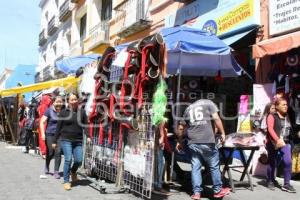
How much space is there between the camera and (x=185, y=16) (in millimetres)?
A: 14078

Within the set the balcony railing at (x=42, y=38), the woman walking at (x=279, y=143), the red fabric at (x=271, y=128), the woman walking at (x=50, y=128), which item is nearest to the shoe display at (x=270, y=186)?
the woman walking at (x=279, y=143)

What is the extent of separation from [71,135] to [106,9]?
16.0 metres

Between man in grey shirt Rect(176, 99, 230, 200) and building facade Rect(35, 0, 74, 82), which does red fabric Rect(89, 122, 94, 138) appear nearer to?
man in grey shirt Rect(176, 99, 230, 200)

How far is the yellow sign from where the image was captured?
1102 centimetres

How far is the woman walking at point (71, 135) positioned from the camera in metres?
8.73

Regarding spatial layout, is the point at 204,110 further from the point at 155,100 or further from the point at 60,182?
the point at 60,182

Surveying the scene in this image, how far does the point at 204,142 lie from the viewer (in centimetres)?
755

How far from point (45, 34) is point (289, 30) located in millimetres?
30485

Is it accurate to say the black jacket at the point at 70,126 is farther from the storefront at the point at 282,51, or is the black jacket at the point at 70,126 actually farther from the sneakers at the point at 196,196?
the storefront at the point at 282,51

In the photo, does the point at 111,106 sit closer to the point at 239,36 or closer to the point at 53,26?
the point at 239,36

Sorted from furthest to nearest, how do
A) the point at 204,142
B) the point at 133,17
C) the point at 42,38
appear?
the point at 42,38
the point at 133,17
the point at 204,142

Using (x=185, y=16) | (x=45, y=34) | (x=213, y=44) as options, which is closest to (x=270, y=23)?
(x=213, y=44)

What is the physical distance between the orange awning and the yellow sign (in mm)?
1394

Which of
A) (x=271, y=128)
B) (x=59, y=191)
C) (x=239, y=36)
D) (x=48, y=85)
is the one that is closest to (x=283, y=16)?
(x=239, y=36)
